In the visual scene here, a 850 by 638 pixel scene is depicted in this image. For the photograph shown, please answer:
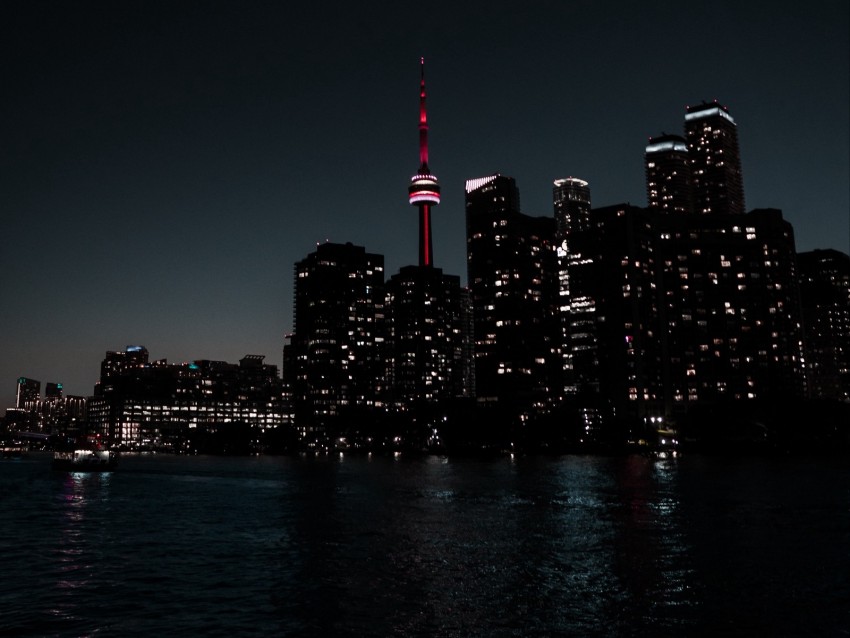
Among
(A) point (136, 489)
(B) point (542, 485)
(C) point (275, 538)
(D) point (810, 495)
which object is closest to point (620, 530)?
(C) point (275, 538)

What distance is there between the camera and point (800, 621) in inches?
1302

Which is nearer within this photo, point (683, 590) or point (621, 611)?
point (621, 611)

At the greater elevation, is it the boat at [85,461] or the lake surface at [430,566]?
the boat at [85,461]

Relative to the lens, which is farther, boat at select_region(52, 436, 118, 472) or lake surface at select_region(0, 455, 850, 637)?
boat at select_region(52, 436, 118, 472)

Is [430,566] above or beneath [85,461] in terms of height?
beneath

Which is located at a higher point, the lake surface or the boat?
the boat

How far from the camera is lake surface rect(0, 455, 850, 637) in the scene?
33.2m

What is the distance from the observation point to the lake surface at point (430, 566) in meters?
33.2

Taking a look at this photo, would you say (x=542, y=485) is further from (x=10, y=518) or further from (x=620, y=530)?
(x=10, y=518)

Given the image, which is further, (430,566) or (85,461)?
(85,461)

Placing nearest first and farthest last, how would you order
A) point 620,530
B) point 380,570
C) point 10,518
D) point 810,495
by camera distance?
1. point 380,570
2. point 620,530
3. point 10,518
4. point 810,495

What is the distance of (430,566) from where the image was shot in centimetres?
4659

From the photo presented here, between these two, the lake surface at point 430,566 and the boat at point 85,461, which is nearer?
the lake surface at point 430,566

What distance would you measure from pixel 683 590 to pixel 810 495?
215 feet
